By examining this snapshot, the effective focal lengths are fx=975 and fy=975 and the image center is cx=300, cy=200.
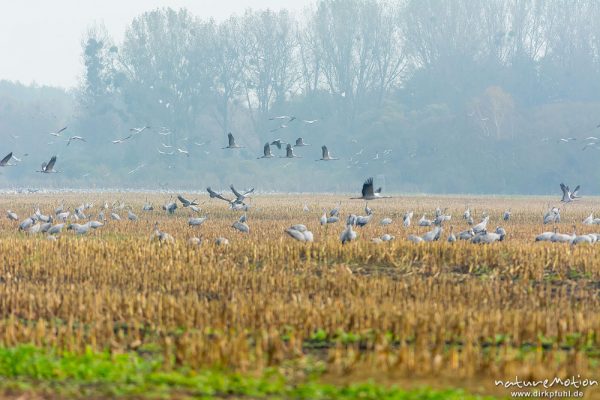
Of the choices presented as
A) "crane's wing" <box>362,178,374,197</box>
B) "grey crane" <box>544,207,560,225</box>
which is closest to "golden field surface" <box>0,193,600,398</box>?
"crane's wing" <box>362,178,374,197</box>

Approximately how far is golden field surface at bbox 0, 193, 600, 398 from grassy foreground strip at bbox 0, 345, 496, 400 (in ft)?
1.15

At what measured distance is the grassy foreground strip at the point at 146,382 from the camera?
8.48 metres

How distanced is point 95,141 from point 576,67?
158ft

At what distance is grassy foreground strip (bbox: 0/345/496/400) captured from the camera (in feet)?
27.8

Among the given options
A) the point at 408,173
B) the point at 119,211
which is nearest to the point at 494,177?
the point at 408,173

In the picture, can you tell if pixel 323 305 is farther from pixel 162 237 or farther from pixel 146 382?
Result: pixel 162 237

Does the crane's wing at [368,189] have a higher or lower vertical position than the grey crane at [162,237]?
higher

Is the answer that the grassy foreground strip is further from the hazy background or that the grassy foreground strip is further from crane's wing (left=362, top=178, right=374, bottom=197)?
the hazy background

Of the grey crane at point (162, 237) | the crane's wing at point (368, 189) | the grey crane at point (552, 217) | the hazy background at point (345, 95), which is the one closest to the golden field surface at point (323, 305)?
the grey crane at point (162, 237)

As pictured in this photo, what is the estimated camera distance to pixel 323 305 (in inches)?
498

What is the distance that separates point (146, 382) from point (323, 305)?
4.15 metres

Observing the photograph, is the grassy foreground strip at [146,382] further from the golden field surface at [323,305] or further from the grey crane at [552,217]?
the grey crane at [552,217]

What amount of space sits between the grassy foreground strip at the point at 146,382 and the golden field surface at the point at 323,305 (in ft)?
1.15

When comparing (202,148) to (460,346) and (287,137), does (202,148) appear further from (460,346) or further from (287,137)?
(460,346)
